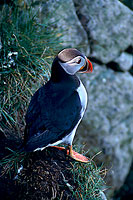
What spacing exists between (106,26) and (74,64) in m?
2.57

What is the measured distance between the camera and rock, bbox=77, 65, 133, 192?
4.88 meters

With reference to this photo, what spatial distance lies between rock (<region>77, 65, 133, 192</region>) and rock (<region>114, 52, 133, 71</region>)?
14 centimetres

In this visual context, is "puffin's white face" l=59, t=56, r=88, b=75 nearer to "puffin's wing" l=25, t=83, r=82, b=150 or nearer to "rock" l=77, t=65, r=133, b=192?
"puffin's wing" l=25, t=83, r=82, b=150

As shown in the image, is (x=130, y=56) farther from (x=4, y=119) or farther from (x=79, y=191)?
(x=79, y=191)

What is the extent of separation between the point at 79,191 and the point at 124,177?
340cm

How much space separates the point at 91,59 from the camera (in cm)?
487

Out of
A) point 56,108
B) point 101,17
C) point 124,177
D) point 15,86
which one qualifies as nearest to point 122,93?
point 101,17

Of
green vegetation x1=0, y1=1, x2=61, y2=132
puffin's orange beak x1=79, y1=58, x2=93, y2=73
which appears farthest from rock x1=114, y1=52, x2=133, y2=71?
puffin's orange beak x1=79, y1=58, x2=93, y2=73

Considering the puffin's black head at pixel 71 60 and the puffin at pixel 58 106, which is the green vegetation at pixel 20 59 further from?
the puffin's black head at pixel 71 60

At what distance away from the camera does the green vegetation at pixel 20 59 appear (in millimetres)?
3143

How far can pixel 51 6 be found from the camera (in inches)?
165

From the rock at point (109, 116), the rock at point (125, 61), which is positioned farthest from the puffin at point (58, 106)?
the rock at point (125, 61)

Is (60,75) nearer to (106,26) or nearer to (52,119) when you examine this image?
(52,119)

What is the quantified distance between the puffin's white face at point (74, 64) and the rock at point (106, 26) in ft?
7.45
